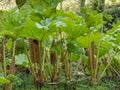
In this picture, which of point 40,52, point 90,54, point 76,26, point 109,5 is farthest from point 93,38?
point 109,5

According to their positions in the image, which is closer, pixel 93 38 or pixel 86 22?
pixel 86 22

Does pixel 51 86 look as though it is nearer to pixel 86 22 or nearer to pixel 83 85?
pixel 83 85

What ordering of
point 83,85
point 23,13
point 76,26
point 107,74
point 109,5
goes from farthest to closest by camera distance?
point 109,5
point 107,74
point 83,85
point 76,26
point 23,13

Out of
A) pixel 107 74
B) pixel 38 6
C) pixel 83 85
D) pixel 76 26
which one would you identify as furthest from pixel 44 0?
pixel 107 74

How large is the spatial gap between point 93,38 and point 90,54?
0.15m

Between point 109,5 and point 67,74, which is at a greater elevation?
point 109,5

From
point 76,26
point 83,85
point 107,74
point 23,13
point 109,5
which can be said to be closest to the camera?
point 23,13

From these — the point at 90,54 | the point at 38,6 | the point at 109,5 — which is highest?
the point at 109,5

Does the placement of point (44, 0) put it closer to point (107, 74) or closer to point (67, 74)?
point (67, 74)

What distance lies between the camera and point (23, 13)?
1.92 m

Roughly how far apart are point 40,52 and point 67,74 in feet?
1.26

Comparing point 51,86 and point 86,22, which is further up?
point 86,22

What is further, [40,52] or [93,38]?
[93,38]

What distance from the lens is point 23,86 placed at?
2.30 meters
